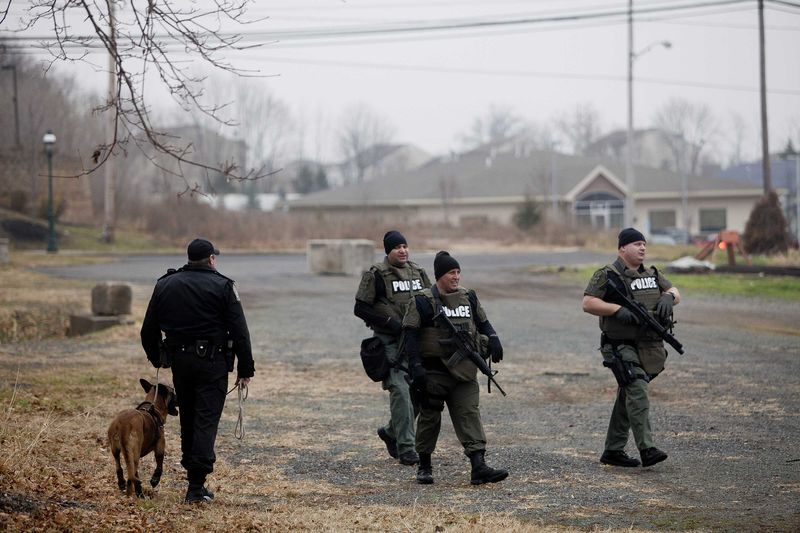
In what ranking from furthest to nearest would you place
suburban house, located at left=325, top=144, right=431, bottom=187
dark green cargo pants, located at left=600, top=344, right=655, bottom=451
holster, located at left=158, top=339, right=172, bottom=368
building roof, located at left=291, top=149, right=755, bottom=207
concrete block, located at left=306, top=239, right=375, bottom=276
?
suburban house, located at left=325, top=144, right=431, bottom=187 → building roof, located at left=291, top=149, right=755, bottom=207 → concrete block, located at left=306, top=239, right=375, bottom=276 → dark green cargo pants, located at left=600, top=344, right=655, bottom=451 → holster, located at left=158, top=339, right=172, bottom=368

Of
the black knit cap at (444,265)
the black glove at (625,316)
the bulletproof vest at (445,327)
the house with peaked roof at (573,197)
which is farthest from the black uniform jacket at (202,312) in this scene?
the house with peaked roof at (573,197)

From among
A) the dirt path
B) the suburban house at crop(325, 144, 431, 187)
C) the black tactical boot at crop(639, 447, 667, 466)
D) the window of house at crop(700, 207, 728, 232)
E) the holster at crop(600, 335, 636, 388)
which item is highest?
the suburban house at crop(325, 144, 431, 187)

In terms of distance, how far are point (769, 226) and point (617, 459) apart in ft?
92.2

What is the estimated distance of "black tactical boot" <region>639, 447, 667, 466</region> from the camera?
849 cm

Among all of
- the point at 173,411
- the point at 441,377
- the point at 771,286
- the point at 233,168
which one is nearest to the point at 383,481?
the point at 441,377

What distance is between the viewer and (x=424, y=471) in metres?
8.42

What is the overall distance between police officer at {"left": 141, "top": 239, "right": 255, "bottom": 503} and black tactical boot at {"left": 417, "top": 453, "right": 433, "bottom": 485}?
170cm

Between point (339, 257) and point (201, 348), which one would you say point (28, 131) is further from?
point (201, 348)

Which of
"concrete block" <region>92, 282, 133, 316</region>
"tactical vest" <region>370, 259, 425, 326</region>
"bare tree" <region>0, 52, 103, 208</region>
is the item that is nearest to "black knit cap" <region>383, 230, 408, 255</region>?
"tactical vest" <region>370, 259, 425, 326</region>

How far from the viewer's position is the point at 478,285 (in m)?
29.2

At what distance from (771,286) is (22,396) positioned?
65.6 ft

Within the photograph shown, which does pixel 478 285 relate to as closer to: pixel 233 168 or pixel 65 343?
pixel 65 343

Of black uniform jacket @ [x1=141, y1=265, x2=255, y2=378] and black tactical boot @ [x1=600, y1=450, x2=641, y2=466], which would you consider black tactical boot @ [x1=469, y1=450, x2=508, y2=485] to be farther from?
black uniform jacket @ [x1=141, y1=265, x2=255, y2=378]

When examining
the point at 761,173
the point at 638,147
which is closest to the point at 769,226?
the point at 761,173
